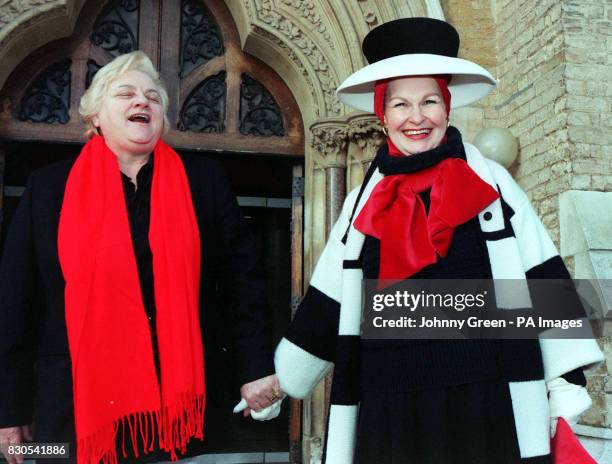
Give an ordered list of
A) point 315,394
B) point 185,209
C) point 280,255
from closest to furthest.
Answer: point 185,209, point 315,394, point 280,255

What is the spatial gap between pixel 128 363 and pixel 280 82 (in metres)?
3.16

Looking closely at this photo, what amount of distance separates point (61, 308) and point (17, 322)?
0.16 m

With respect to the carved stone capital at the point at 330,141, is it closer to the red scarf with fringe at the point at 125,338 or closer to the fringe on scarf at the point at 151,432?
the red scarf with fringe at the point at 125,338

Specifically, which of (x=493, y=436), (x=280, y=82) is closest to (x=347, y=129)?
(x=280, y=82)

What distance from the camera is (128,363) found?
2.11 metres

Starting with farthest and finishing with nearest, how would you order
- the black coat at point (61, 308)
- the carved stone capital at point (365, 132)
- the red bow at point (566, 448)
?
the carved stone capital at point (365, 132) < the black coat at point (61, 308) < the red bow at point (566, 448)

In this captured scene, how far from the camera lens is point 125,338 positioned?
211 centimetres

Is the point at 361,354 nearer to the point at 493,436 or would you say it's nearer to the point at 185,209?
the point at 493,436

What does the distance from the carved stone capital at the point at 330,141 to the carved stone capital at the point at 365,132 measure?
55 mm

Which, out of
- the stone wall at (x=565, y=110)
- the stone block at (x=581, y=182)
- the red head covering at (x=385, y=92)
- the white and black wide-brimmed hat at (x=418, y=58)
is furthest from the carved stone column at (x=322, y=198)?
the red head covering at (x=385, y=92)

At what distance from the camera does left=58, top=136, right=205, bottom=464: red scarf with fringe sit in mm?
2066

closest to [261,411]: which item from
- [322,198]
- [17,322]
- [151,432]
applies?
[151,432]

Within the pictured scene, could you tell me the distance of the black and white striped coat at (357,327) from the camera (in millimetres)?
1938

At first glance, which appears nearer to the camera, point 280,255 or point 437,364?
point 437,364
